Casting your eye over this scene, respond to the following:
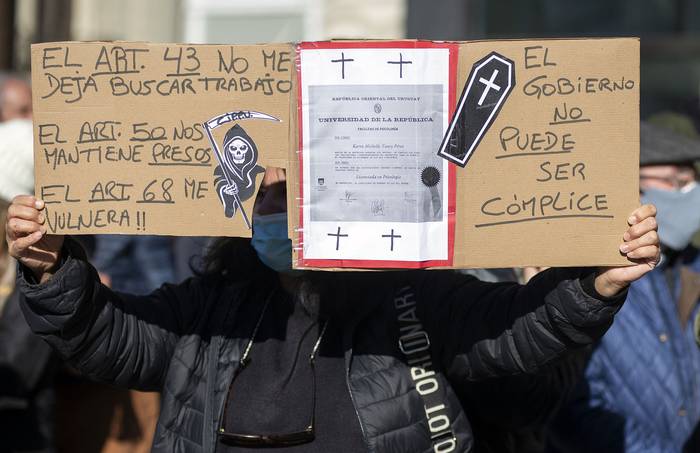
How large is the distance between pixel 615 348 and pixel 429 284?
1017 mm

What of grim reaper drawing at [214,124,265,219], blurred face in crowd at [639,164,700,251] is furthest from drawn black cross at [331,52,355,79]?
blurred face in crowd at [639,164,700,251]

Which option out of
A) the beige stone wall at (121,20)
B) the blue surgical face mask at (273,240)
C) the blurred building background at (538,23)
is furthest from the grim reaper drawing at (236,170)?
the beige stone wall at (121,20)

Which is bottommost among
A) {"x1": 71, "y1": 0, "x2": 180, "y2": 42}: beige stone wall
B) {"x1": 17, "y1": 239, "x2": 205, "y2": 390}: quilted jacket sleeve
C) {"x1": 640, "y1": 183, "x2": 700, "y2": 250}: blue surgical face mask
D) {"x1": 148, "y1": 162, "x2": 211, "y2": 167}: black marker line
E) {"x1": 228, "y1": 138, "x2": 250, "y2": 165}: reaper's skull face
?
{"x1": 17, "y1": 239, "x2": 205, "y2": 390}: quilted jacket sleeve

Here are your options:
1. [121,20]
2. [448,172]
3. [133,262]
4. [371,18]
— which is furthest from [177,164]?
[121,20]

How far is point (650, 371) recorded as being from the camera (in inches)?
138

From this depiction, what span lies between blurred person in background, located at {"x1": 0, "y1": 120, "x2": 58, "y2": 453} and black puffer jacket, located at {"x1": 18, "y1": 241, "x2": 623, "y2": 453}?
1335 millimetres

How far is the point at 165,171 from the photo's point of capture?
101 inches

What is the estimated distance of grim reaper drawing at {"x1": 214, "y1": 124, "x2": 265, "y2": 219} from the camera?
8.24 feet

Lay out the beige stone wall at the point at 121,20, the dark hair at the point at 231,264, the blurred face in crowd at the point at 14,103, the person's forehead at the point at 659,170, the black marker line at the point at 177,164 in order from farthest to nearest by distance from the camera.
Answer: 1. the beige stone wall at the point at 121,20
2. the blurred face in crowd at the point at 14,103
3. the person's forehead at the point at 659,170
4. the dark hair at the point at 231,264
5. the black marker line at the point at 177,164

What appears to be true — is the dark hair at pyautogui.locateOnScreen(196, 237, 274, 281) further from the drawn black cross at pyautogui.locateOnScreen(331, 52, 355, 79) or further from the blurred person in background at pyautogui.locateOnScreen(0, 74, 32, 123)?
the blurred person in background at pyautogui.locateOnScreen(0, 74, 32, 123)

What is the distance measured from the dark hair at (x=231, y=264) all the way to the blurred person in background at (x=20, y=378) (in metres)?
1.33

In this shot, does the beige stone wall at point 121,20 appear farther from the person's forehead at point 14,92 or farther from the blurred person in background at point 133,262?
the blurred person in background at point 133,262

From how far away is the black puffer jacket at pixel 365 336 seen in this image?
Answer: 2564 mm

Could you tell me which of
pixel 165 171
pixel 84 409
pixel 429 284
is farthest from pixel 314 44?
pixel 84 409
